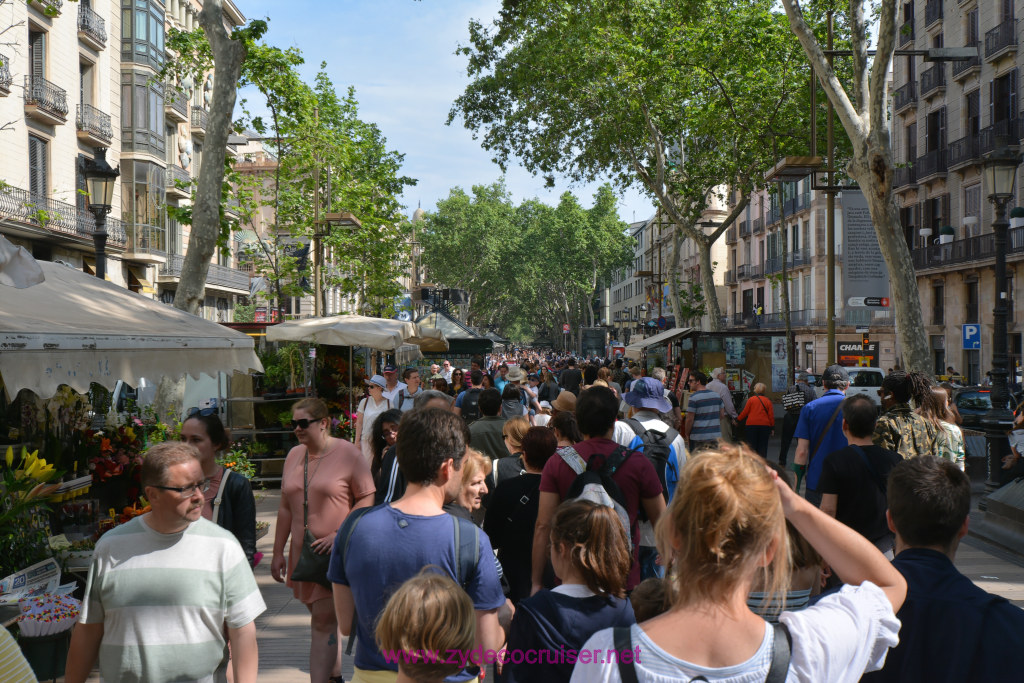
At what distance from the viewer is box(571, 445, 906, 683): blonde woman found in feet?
6.07

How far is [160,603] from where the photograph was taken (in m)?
2.91

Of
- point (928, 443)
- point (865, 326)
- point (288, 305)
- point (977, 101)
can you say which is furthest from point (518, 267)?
Result: point (928, 443)

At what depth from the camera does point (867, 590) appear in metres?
2.02

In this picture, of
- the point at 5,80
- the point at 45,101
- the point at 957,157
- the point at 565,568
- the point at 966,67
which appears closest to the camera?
the point at 565,568

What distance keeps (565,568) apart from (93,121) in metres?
31.0

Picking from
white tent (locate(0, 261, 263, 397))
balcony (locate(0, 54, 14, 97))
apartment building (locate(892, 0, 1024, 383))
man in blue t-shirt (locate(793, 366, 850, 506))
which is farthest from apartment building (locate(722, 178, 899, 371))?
white tent (locate(0, 261, 263, 397))

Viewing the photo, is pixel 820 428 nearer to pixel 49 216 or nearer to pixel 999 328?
pixel 999 328

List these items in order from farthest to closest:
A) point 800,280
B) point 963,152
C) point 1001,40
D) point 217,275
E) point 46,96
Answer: point 800,280, point 217,275, point 963,152, point 1001,40, point 46,96

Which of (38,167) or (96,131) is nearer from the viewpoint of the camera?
(38,167)

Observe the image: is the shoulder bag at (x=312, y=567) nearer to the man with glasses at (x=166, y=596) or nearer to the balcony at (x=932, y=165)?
the man with glasses at (x=166, y=596)

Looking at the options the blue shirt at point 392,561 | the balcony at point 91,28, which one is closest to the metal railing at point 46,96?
the balcony at point 91,28

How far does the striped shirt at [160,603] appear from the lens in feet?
9.51

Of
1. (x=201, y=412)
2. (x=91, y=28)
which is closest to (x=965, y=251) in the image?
(x=91, y=28)

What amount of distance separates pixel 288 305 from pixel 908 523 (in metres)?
59.7
